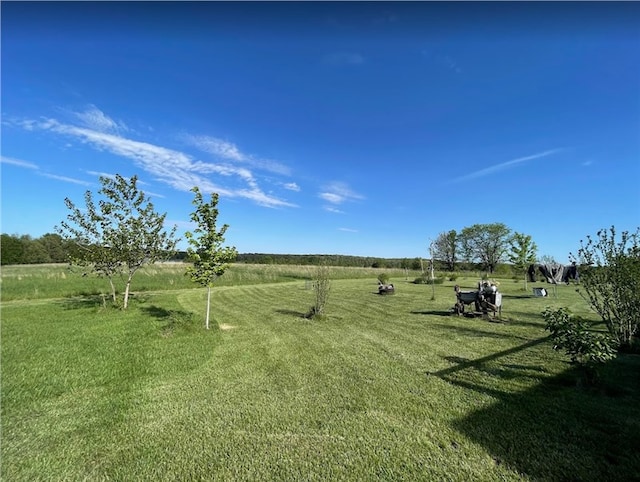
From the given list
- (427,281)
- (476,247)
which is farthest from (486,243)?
(427,281)

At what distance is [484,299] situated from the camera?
11734 millimetres

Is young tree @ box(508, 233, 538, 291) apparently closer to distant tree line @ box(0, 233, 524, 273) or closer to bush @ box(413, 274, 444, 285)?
bush @ box(413, 274, 444, 285)

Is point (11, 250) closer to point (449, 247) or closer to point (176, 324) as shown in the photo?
point (176, 324)

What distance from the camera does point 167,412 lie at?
4.45 meters

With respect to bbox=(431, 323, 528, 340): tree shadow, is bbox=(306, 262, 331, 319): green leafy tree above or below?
above

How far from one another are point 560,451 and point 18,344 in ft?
38.0

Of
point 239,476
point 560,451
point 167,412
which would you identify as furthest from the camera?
point 167,412

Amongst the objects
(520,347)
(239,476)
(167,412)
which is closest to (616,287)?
(520,347)

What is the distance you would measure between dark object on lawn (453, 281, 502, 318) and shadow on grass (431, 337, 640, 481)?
5.55m

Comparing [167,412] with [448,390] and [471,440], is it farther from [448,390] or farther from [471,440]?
[448,390]

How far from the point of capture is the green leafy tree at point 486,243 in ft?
186

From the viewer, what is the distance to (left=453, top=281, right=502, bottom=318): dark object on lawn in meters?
11.6

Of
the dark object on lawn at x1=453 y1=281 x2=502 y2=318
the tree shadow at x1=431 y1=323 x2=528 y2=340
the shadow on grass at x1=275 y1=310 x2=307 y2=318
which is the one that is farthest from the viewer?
the shadow on grass at x1=275 y1=310 x2=307 y2=318

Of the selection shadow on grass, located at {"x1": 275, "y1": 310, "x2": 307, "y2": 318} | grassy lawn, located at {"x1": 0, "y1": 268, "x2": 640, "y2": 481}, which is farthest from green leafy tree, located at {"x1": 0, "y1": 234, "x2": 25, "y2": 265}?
shadow on grass, located at {"x1": 275, "y1": 310, "x2": 307, "y2": 318}
